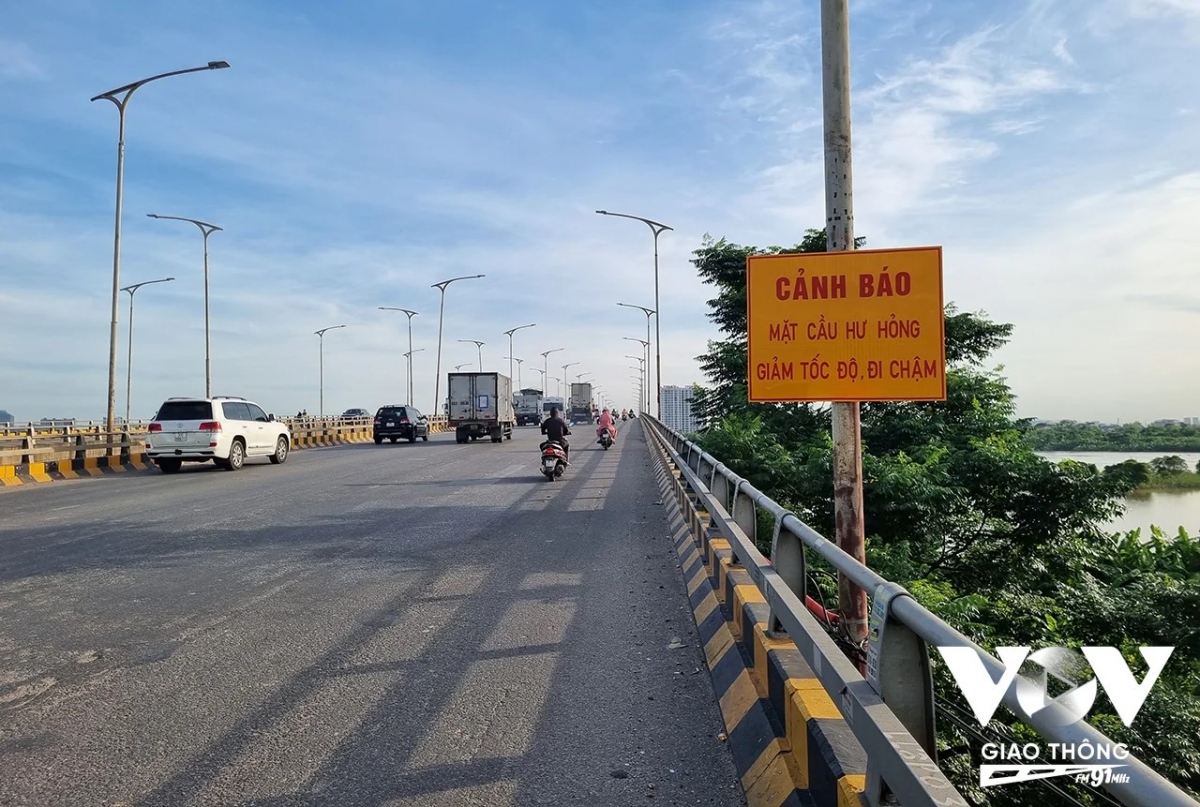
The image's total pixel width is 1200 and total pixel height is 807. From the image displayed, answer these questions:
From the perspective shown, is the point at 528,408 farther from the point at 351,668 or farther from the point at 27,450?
the point at 351,668

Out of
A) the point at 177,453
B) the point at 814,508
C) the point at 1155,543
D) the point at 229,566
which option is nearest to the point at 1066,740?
the point at 229,566

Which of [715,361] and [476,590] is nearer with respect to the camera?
[476,590]

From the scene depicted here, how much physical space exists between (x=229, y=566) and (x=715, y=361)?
64.1 ft

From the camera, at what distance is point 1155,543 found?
19.0m

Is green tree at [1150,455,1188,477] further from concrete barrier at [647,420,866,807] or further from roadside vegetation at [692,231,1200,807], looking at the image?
concrete barrier at [647,420,866,807]

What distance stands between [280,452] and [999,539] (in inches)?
771

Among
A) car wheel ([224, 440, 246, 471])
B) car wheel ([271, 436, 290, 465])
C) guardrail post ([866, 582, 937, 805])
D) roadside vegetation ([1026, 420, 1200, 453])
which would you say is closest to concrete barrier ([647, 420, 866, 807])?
guardrail post ([866, 582, 937, 805])

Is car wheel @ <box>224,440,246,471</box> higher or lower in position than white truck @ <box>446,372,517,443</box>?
lower

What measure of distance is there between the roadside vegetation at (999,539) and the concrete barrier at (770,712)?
104 centimetres

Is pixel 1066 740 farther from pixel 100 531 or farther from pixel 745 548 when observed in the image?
pixel 100 531

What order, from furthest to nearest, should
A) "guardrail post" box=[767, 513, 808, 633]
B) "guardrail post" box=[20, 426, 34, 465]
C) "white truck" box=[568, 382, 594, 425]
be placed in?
"white truck" box=[568, 382, 594, 425] → "guardrail post" box=[20, 426, 34, 465] → "guardrail post" box=[767, 513, 808, 633]

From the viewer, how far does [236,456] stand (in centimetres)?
2300

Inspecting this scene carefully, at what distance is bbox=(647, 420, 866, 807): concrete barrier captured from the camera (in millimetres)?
3211

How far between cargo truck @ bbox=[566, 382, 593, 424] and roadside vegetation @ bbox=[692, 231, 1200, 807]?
209ft
